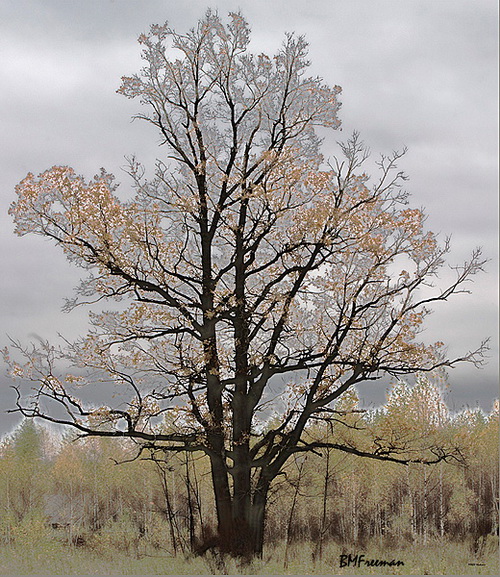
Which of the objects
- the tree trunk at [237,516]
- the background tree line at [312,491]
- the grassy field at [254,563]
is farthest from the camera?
→ the background tree line at [312,491]

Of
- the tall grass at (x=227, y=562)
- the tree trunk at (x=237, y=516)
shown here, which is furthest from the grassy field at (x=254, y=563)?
the tree trunk at (x=237, y=516)

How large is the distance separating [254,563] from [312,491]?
1622 cm

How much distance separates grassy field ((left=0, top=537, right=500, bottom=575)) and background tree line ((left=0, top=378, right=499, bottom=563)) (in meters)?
5.67

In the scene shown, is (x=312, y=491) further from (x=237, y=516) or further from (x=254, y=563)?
(x=254, y=563)

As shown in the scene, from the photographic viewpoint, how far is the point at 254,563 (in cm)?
1205

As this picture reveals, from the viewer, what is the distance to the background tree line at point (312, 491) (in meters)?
24.0

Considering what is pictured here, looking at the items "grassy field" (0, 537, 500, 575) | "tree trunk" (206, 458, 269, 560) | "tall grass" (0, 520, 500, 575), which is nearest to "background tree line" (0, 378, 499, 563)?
"tall grass" (0, 520, 500, 575)

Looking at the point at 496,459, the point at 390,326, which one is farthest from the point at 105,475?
the point at 390,326

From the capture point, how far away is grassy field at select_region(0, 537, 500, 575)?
12.0m

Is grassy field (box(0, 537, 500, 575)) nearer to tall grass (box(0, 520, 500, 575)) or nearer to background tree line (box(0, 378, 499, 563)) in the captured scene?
tall grass (box(0, 520, 500, 575))

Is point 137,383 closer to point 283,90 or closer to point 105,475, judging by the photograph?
point 283,90

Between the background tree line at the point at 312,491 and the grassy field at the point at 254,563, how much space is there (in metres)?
5.67
